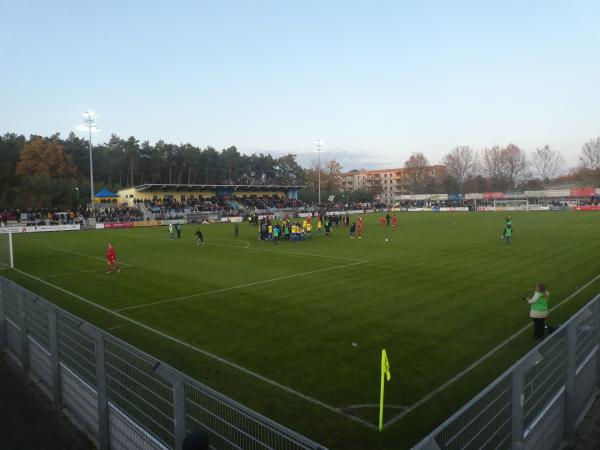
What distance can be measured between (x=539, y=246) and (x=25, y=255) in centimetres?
3195

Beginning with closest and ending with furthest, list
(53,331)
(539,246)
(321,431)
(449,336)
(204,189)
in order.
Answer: (321,431) → (53,331) → (449,336) → (539,246) → (204,189)

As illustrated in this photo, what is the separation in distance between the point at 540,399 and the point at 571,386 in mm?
967

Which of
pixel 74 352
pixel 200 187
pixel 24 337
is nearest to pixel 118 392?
pixel 74 352

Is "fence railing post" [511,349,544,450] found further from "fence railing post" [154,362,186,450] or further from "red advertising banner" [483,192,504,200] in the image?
"red advertising banner" [483,192,504,200]

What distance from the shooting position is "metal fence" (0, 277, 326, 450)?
4.37 metres

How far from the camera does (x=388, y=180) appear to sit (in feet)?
572

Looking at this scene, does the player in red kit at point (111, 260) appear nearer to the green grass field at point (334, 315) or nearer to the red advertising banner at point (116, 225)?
the green grass field at point (334, 315)

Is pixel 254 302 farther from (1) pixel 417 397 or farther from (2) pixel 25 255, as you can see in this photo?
(2) pixel 25 255

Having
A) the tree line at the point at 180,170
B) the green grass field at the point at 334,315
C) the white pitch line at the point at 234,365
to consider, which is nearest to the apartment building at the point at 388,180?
the tree line at the point at 180,170

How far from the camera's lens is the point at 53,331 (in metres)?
6.86

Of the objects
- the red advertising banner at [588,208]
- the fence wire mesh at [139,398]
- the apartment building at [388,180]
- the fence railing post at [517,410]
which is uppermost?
the apartment building at [388,180]

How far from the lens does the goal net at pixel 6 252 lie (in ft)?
76.6

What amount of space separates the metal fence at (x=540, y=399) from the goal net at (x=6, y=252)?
24.9 meters

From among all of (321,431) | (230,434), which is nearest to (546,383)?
(321,431)
